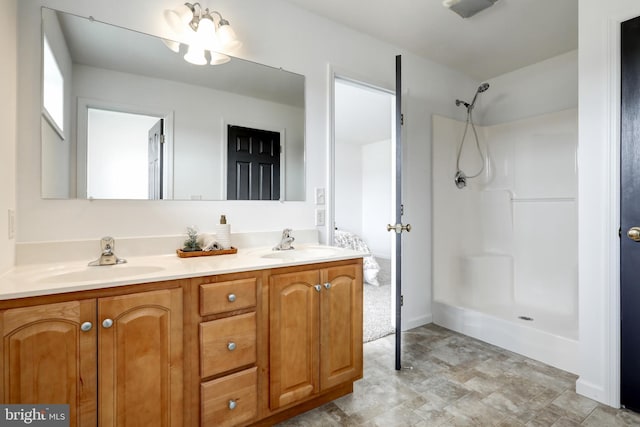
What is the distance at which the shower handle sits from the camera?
162cm

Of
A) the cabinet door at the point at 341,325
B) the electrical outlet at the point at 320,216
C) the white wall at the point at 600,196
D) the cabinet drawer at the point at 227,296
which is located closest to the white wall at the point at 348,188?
the electrical outlet at the point at 320,216

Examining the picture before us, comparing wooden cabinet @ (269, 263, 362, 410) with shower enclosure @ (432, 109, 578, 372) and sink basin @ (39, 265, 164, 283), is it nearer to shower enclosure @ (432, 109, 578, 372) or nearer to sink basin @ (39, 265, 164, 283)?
sink basin @ (39, 265, 164, 283)

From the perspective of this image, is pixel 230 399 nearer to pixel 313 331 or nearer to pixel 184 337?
pixel 184 337

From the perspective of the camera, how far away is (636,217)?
5.36 ft

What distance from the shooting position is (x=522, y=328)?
232 centimetres

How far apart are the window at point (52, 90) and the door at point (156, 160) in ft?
1.27

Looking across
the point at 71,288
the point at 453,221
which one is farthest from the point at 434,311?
the point at 71,288

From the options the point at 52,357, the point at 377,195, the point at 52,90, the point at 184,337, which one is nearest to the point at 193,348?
the point at 184,337

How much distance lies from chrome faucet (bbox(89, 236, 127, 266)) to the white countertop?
0.11 feet

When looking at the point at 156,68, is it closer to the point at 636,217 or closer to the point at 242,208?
the point at 242,208

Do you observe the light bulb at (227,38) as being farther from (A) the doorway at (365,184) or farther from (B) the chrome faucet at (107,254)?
(A) the doorway at (365,184)

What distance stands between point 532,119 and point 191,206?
3.22 m

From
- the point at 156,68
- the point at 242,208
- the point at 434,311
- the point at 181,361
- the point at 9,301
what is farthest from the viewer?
the point at 434,311

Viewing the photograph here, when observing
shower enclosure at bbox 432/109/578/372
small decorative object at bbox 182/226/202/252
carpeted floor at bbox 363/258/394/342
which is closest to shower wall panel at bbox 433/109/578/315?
shower enclosure at bbox 432/109/578/372
